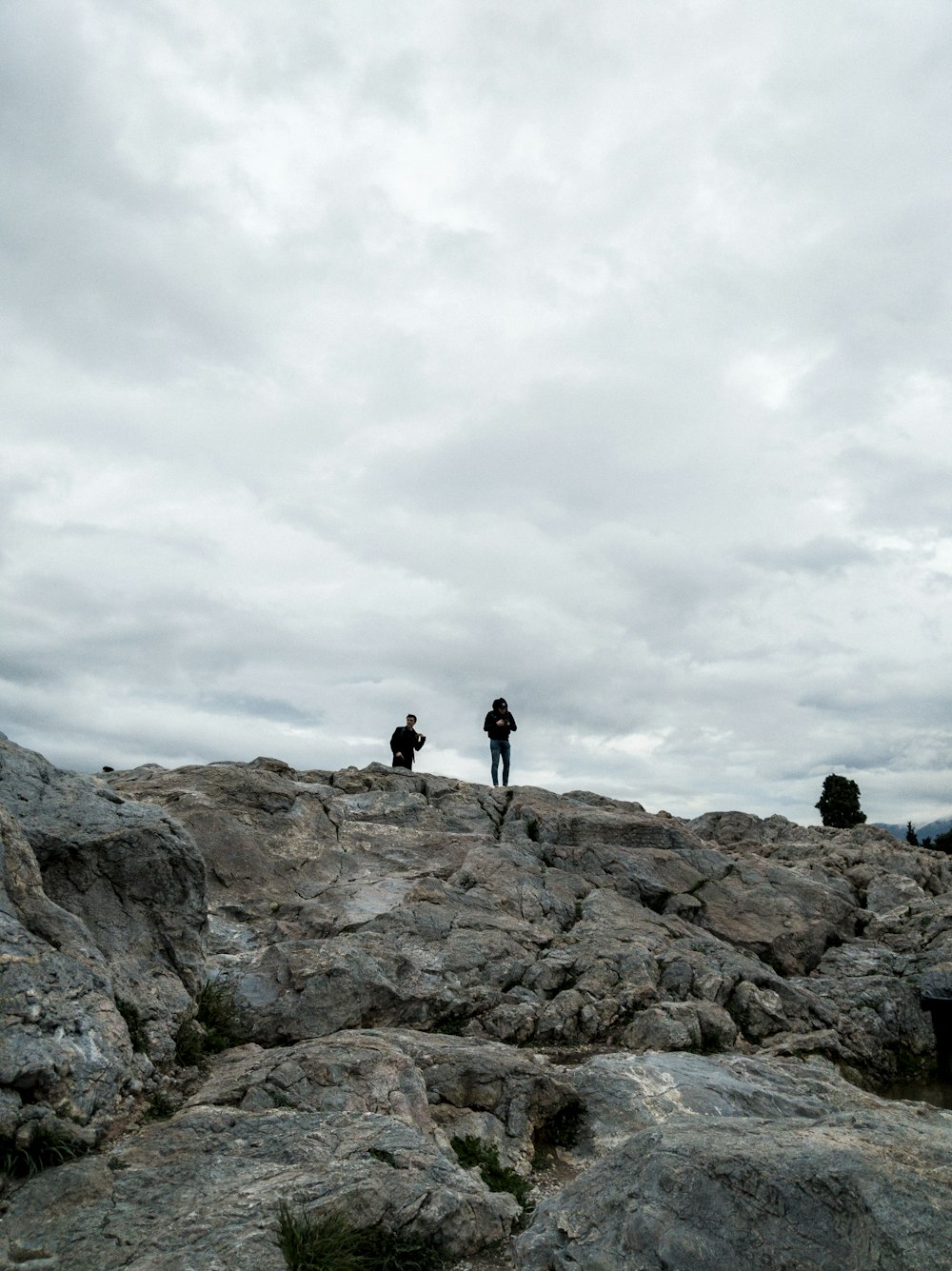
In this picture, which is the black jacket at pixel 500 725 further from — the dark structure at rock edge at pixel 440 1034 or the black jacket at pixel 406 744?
the dark structure at rock edge at pixel 440 1034

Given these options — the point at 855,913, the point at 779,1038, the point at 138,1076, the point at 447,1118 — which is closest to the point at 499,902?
the point at 779,1038

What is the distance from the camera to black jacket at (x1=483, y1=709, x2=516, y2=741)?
104ft

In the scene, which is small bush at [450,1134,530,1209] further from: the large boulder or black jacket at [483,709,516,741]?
black jacket at [483,709,516,741]

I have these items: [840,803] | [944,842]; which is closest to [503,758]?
[840,803]

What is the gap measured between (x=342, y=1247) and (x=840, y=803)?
5278 centimetres

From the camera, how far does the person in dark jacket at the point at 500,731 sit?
104 ft

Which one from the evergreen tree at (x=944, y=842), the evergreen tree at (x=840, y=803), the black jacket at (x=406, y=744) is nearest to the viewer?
the black jacket at (x=406, y=744)

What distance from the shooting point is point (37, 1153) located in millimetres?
8844

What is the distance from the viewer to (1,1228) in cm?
794

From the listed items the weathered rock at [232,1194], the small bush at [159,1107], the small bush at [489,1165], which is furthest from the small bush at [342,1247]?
the small bush at [159,1107]

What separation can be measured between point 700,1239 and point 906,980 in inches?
747

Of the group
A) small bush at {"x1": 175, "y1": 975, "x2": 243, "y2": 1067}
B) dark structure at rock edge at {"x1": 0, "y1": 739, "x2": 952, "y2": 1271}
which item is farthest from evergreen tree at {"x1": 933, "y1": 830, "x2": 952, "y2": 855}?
small bush at {"x1": 175, "y1": 975, "x2": 243, "y2": 1067}

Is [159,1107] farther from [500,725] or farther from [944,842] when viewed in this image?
[944,842]

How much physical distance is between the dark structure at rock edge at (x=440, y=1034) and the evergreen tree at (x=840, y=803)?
27.9m
